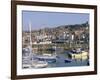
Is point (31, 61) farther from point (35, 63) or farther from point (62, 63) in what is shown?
point (62, 63)

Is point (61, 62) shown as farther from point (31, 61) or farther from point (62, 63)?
point (31, 61)

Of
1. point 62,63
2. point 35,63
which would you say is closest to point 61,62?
point 62,63

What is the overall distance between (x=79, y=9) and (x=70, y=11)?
101 mm

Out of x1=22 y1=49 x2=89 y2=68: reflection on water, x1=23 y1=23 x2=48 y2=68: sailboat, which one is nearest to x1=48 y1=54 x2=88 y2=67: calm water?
x1=22 y1=49 x2=89 y2=68: reflection on water

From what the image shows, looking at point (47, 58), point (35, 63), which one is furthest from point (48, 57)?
point (35, 63)

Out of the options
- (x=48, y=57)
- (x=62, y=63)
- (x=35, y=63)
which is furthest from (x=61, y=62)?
(x=35, y=63)

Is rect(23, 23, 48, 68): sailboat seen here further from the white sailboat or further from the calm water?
the calm water

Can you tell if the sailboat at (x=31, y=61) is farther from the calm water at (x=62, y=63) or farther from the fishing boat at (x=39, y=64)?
the calm water at (x=62, y=63)

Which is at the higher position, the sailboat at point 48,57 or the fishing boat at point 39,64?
the sailboat at point 48,57

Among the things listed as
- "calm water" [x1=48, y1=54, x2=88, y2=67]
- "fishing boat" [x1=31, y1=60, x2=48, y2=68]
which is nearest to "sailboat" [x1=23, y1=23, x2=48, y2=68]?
"fishing boat" [x1=31, y1=60, x2=48, y2=68]

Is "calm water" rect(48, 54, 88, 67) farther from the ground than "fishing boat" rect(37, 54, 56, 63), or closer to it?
closer to it

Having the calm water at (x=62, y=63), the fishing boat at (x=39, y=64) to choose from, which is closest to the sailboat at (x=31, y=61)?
the fishing boat at (x=39, y=64)

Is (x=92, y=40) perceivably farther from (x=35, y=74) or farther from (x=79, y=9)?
(x=35, y=74)

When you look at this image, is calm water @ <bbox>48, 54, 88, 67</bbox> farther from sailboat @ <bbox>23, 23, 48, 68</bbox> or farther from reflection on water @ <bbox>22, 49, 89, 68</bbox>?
sailboat @ <bbox>23, 23, 48, 68</bbox>
